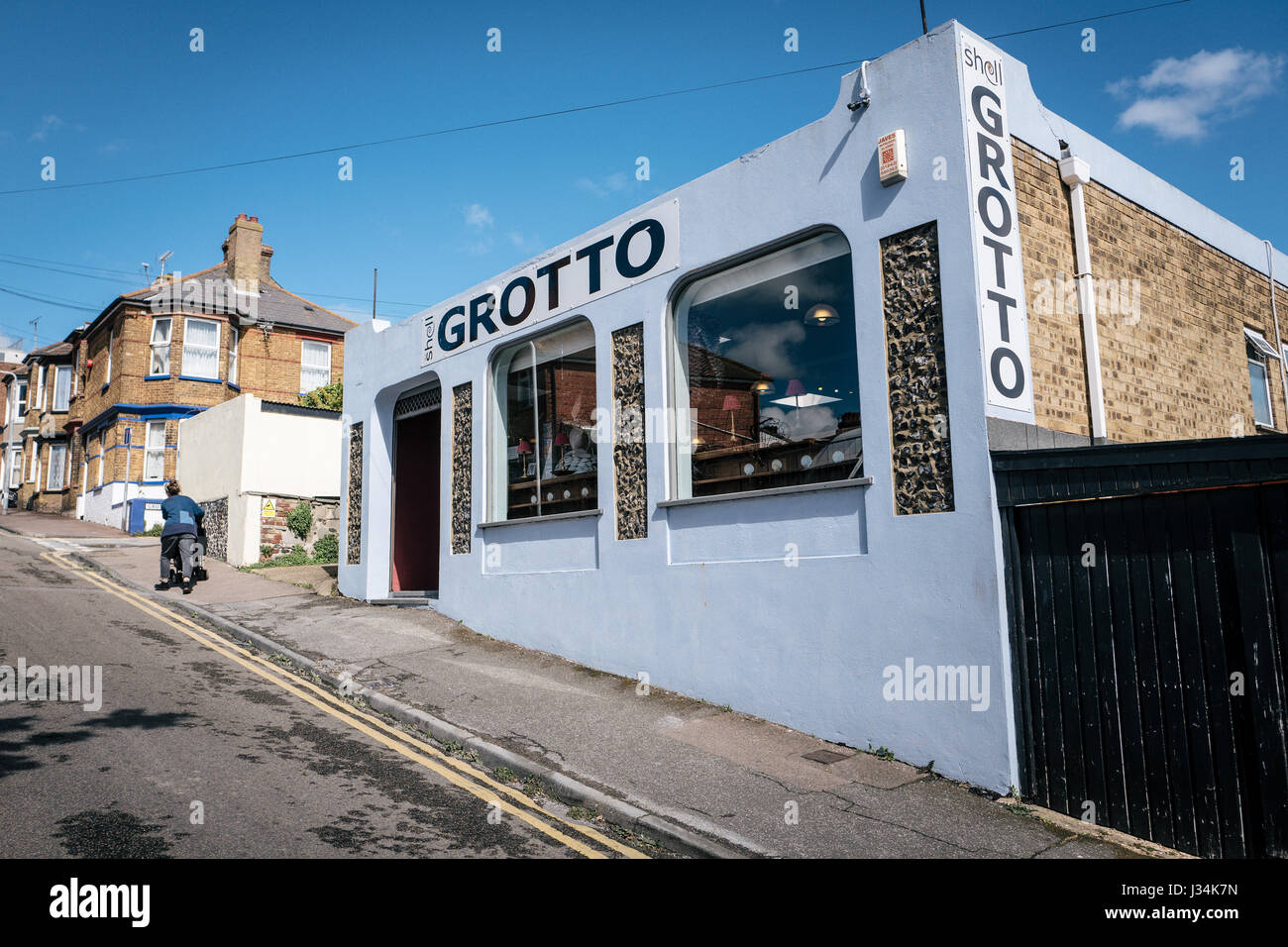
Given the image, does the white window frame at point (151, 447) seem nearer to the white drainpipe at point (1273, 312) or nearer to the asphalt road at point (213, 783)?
the asphalt road at point (213, 783)

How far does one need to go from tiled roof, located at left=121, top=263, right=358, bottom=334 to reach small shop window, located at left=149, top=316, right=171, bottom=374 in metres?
1.07

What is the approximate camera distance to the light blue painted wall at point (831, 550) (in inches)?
261

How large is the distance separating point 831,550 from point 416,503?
889 cm

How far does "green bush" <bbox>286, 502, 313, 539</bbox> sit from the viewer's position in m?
18.9

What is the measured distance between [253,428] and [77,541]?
6966 millimetres

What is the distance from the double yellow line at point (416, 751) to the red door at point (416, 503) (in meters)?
3.34

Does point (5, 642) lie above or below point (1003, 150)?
below

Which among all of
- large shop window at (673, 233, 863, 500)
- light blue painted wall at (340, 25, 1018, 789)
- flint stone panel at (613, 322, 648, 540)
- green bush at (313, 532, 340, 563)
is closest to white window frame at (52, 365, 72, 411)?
green bush at (313, 532, 340, 563)

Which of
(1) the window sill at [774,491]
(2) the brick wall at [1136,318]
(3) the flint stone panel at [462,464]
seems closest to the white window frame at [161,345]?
(3) the flint stone panel at [462,464]

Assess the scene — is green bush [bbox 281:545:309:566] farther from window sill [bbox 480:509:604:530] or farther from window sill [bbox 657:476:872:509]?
window sill [bbox 657:476:872:509]

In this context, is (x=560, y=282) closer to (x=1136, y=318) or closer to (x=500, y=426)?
(x=500, y=426)

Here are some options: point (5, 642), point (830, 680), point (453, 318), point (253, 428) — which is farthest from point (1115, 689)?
point (253, 428)
